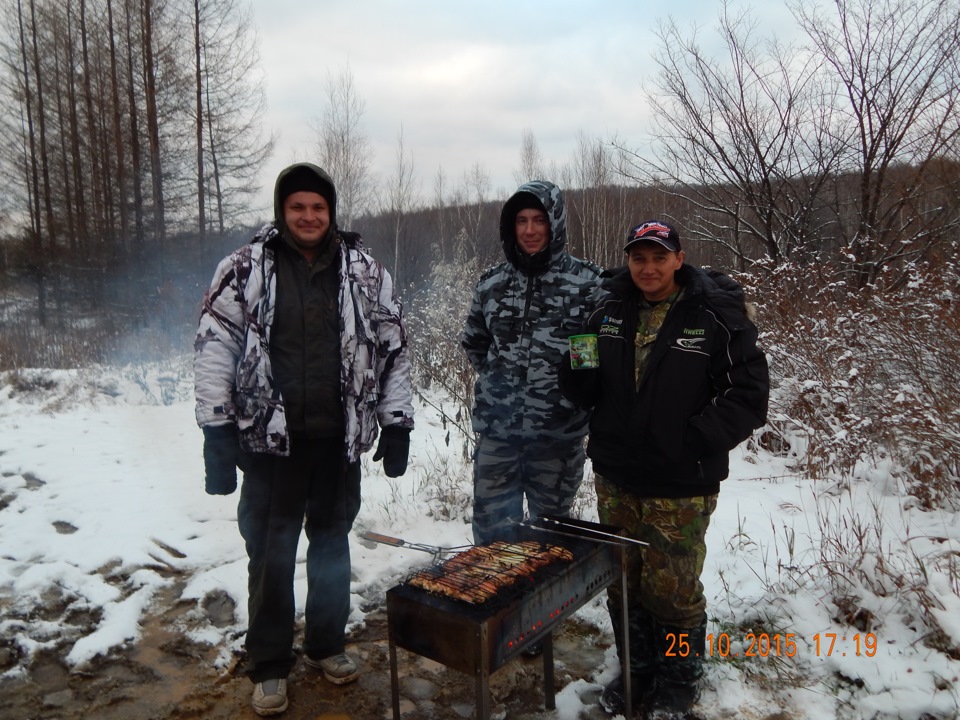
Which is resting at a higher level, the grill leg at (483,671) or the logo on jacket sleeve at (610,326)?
the logo on jacket sleeve at (610,326)

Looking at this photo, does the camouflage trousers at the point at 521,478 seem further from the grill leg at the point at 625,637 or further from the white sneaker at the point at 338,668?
the white sneaker at the point at 338,668

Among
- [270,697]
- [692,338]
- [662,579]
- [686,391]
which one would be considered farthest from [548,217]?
[270,697]

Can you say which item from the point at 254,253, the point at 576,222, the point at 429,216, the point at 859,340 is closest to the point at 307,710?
the point at 254,253

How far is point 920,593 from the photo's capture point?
311 cm

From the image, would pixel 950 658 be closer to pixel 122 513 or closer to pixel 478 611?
pixel 478 611

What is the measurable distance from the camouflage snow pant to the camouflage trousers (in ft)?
1.26

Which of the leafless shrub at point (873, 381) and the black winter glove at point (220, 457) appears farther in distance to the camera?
the leafless shrub at point (873, 381)

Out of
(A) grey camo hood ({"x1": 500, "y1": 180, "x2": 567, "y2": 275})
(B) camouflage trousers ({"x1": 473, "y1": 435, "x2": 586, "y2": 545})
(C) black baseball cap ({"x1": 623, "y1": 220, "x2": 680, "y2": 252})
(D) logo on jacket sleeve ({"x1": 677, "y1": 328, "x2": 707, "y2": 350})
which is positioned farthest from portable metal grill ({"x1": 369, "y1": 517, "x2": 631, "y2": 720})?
(A) grey camo hood ({"x1": 500, "y1": 180, "x2": 567, "y2": 275})

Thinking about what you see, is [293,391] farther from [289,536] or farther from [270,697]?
[270,697]

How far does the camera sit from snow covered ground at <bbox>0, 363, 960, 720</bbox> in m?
2.97

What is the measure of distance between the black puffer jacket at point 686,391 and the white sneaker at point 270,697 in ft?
5.89

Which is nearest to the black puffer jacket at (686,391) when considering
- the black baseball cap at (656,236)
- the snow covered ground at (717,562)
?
the black baseball cap at (656,236)

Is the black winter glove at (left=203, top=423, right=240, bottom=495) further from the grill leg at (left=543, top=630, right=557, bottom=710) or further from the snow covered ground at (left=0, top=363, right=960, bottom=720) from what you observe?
the grill leg at (left=543, top=630, right=557, bottom=710)

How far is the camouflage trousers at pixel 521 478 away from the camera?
3.33 m
